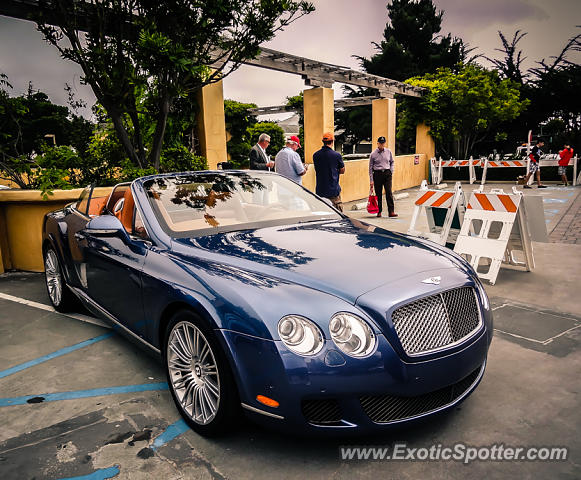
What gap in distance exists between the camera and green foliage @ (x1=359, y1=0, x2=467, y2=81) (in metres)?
38.6

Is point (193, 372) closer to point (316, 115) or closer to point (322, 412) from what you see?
point (322, 412)

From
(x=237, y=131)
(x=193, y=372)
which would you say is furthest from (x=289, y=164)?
(x=237, y=131)

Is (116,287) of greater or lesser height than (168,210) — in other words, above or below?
below

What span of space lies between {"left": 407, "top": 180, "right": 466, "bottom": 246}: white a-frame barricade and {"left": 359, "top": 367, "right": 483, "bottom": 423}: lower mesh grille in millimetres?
4163

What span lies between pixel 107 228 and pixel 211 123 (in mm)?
7458

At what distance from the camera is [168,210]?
11.3 feet

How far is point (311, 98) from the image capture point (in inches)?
587

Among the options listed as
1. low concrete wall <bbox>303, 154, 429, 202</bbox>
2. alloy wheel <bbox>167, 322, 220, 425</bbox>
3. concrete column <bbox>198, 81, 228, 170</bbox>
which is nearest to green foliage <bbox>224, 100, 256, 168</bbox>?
low concrete wall <bbox>303, 154, 429, 202</bbox>

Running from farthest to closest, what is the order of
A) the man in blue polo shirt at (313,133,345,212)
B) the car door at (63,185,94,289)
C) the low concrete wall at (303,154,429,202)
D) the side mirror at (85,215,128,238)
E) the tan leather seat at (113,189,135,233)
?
the low concrete wall at (303,154,429,202) < the man in blue polo shirt at (313,133,345,212) < the car door at (63,185,94,289) < the tan leather seat at (113,189,135,233) < the side mirror at (85,215,128,238)

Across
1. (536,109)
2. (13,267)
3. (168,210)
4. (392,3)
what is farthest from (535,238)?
(392,3)

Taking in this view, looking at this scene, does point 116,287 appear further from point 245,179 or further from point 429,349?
point 429,349

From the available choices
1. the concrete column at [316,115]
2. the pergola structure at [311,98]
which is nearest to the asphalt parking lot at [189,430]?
the pergola structure at [311,98]

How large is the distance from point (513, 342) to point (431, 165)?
17.9 m

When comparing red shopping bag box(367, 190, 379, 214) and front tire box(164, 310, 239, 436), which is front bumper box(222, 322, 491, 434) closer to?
front tire box(164, 310, 239, 436)
